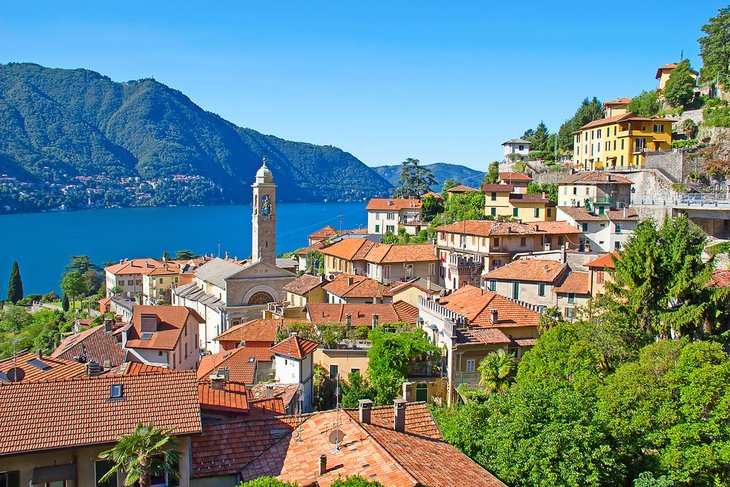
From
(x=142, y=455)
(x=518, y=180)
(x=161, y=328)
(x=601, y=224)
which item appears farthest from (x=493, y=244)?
(x=142, y=455)

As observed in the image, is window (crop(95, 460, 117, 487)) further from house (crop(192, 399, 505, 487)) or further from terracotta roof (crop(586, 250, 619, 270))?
terracotta roof (crop(586, 250, 619, 270))

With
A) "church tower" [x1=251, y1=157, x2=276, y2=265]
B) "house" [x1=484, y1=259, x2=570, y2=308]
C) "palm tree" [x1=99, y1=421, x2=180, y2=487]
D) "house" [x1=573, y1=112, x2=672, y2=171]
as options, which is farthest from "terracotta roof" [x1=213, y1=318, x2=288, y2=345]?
"house" [x1=573, y1=112, x2=672, y2=171]

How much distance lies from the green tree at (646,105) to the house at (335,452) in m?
55.9

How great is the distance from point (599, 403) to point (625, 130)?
4201cm

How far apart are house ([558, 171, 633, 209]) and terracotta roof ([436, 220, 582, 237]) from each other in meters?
5.17

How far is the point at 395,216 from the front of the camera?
7081 centimetres

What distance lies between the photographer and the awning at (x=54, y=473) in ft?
45.2

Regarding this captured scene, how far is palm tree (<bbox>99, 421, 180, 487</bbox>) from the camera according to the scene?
43.5 feet

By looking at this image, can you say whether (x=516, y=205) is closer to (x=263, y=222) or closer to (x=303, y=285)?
(x=303, y=285)

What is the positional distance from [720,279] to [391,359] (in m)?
14.2

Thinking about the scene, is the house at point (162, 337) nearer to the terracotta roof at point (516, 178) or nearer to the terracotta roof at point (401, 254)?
the terracotta roof at point (401, 254)

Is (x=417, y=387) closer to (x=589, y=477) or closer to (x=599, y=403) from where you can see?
(x=599, y=403)

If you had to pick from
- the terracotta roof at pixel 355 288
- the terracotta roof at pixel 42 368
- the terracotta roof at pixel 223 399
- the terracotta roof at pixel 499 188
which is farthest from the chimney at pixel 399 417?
the terracotta roof at pixel 499 188

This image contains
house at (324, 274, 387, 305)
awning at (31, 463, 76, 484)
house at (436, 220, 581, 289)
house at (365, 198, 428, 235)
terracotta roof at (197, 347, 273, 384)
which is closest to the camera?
awning at (31, 463, 76, 484)
